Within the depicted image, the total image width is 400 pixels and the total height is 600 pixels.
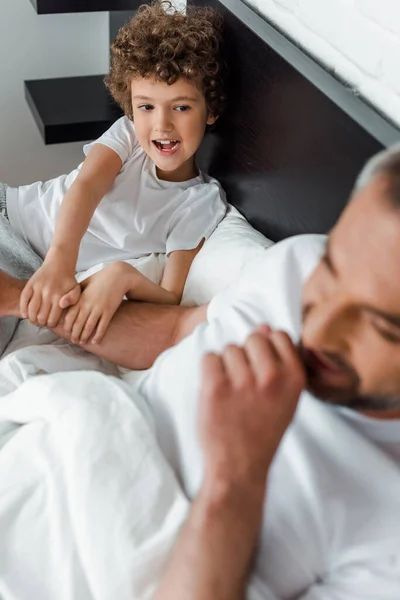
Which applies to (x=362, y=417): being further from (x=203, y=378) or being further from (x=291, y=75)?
(x=291, y=75)

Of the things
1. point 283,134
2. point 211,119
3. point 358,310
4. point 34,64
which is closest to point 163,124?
point 211,119

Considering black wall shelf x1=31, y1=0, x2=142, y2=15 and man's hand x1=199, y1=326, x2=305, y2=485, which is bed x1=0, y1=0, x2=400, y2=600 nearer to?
man's hand x1=199, y1=326, x2=305, y2=485

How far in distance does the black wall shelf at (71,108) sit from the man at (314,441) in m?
1.20

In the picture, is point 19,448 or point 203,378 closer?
point 203,378

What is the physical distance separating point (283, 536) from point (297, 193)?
620mm

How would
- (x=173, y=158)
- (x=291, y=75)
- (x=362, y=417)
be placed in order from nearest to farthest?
(x=362, y=417) < (x=291, y=75) < (x=173, y=158)

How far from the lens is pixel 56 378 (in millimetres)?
923

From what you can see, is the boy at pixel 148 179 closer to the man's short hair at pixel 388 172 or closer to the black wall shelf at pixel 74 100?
the black wall shelf at pixel 74 100

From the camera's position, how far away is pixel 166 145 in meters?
1.43

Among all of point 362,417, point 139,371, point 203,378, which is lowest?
point 139,371

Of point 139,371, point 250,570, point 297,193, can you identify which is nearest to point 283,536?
point 250,570

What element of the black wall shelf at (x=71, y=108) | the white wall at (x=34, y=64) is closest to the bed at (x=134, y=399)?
the black wall shelf at (x=71, y=108)

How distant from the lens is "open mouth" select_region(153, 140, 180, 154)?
4.62 ft

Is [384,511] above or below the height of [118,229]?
above
